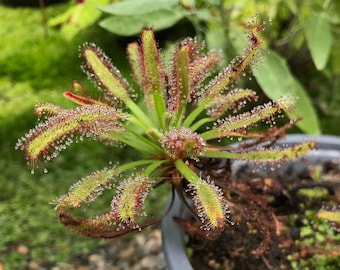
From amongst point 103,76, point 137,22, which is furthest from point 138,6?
point 103,76

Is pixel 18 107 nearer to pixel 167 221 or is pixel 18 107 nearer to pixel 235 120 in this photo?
pixel 167 221

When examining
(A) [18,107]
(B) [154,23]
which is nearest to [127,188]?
(B) [154,23]

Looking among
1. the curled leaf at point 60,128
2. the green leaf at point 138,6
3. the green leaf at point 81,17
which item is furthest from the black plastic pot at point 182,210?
the green leaf at point 81,17

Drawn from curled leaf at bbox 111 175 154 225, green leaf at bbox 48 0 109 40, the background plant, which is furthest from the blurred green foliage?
curled leaf at bbox 111 175 154 225

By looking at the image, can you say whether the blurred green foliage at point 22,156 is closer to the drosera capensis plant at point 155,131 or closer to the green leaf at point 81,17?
the green leaf at point 81,17

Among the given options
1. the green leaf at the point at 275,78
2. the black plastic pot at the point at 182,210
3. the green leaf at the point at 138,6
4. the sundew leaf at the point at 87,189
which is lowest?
the black plastic pot at the point at 182,210
